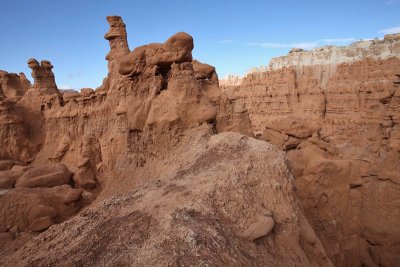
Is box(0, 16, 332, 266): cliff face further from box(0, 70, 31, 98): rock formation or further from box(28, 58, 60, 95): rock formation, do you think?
box(0, 70, 31, 98): rock formation

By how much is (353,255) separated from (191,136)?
5374 millimetres

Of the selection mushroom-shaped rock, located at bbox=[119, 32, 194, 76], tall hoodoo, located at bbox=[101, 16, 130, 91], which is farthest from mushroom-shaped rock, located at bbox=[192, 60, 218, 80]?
tall hoodoo, located at bbox=[101, 16, 130, 91]

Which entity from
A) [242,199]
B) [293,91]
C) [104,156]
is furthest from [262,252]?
[293,91]

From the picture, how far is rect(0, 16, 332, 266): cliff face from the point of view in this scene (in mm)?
3178

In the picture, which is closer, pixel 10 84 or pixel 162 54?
pixel 162 54

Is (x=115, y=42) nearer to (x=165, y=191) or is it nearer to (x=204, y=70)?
(x=204, y=70)

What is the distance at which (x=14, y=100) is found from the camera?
1781 cm

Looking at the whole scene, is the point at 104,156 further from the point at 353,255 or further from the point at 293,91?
the point at 293,91

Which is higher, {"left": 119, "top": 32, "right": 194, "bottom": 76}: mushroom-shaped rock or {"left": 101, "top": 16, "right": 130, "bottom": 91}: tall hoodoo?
{"left": 101, "top": 16, "right": 130, "bottom": 91}: tall hoodoo

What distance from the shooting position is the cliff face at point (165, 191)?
318 centimetres

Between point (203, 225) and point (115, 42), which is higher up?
point (115, 42)

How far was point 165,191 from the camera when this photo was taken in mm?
4180

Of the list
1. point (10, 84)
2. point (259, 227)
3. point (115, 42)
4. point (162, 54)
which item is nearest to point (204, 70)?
point (162, 54)

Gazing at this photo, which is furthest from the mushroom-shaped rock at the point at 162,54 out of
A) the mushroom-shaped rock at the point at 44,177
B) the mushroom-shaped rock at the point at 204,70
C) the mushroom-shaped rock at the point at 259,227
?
the mushroom-shaped rock at the point at 44,177
